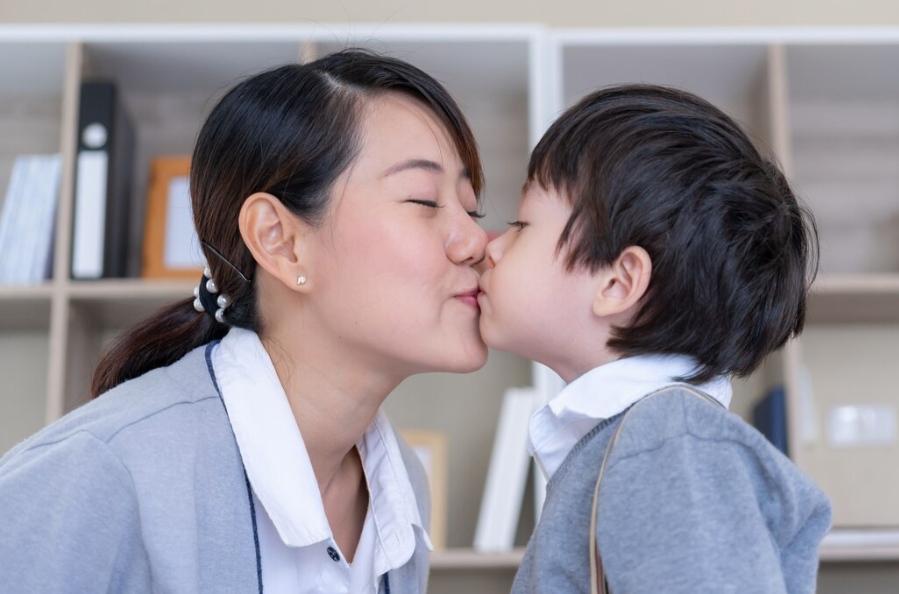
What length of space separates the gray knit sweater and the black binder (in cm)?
141

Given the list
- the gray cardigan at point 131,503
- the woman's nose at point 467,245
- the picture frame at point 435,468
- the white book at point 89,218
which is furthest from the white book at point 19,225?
the woman's nose at point 467,245

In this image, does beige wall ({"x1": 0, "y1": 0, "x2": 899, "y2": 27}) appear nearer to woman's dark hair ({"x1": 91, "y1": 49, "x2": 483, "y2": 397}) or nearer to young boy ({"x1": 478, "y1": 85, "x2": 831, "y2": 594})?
woman's dark hair ({"x1": 91, "y1": 49, "x2": 483, "y2": 397})

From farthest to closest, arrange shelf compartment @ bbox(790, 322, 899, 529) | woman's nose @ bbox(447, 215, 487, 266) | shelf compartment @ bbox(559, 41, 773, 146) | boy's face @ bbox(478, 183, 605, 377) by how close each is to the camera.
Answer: shelf compartment @ bbox(790, 322, 899, 529)
shelf compartment @ bbox(559, 41, 773, 146)
woman's nose @ bbox(447, 215, 487, 266)
boy's face @ bbox(478, 183, 605, 377)

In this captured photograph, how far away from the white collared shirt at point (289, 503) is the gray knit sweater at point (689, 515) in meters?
0.30

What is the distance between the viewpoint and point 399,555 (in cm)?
138

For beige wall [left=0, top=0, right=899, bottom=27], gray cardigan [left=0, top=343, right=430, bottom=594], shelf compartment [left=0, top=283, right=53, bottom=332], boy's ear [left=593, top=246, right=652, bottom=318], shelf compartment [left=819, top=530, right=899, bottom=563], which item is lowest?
shelf compartment [left=819, top=530, right=899, bottom=563]

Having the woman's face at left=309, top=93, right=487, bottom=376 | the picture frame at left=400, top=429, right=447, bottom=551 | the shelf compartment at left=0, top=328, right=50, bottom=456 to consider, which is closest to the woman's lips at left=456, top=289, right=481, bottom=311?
the woman's face at left=309, top=93, right=487, bottom=376

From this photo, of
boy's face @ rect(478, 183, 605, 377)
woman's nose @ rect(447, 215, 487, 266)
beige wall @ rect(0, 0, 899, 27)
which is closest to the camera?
boy's face @ rect(478, 183, 605, 377)

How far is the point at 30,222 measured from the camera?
2.24 m

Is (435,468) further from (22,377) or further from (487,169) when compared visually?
(22,377)

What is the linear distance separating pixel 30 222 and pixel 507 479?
111 cm

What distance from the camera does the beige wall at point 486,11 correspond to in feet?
9.02

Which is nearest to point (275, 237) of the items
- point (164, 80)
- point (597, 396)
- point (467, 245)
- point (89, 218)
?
point (467, 245)

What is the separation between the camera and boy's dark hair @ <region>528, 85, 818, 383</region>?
1141 millimetres
